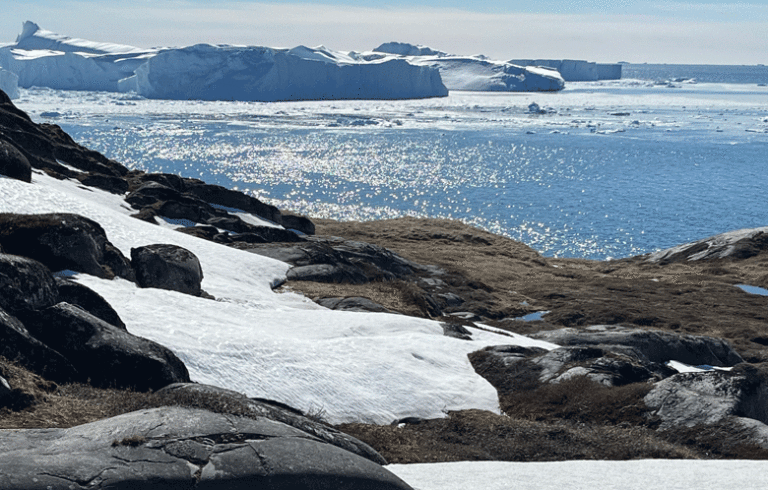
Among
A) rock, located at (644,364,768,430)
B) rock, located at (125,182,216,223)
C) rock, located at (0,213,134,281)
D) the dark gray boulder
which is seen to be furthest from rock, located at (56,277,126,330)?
the dark gray boulder

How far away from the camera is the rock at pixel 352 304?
75.0 ft

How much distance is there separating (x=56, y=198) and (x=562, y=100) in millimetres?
Answer: 180058

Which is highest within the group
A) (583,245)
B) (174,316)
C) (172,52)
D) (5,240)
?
(172,52)

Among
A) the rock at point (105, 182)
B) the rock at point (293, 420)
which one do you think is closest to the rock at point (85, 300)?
the rock at point (293, 420)

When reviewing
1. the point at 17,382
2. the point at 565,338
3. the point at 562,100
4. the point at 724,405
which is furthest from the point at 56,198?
the point at 562,100

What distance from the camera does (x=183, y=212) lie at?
112 ft

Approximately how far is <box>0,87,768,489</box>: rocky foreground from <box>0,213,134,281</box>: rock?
0.16ft

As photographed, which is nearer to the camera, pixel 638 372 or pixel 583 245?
pixel 638 372

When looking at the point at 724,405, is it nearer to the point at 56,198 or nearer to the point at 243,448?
the point at 243,448

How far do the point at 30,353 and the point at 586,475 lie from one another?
8.39 metres

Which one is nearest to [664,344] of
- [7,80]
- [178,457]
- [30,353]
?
[30,353]

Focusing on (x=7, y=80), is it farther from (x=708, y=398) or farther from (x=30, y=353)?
(x=708, y=398)

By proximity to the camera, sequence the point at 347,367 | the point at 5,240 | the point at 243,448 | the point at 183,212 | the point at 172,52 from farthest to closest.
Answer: the point at 172,52 < the point at 183,212 < the point at 5,240 < the point at 347,367 < the point at 243,448

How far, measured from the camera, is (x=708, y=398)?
1459 cm
